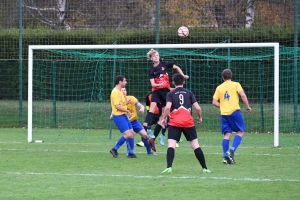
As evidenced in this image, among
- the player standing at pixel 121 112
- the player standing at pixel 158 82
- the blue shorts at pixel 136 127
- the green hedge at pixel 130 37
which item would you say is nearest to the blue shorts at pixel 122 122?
the player standing at pixel 121 112

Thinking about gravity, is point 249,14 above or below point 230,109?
above

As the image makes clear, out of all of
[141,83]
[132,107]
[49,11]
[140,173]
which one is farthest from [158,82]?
[49,11]

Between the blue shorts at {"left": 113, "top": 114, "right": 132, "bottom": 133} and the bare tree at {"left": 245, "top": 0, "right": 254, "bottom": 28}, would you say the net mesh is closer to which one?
the bare tree at {"left": 245, "top": 0, "right": 254, "bottom": 28}

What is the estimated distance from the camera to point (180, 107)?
37.5ft

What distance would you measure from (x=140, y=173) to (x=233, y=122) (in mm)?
2539

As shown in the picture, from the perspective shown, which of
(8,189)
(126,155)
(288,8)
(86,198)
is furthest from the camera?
(288,8)

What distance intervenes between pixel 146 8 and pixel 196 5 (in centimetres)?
188

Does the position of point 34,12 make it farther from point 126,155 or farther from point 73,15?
point 126,155

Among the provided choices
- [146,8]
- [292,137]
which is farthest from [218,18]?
[292,137]

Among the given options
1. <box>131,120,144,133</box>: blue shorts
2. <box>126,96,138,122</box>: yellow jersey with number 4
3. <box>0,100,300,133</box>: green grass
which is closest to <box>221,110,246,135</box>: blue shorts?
<box>131,120,144,133</box>: blue shorts

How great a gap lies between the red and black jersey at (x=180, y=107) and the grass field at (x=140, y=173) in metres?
0.90

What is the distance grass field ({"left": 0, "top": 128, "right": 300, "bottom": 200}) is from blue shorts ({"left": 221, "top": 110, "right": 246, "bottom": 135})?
700mm

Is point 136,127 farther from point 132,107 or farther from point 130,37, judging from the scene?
point 130,37

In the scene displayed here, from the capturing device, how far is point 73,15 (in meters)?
24.1
